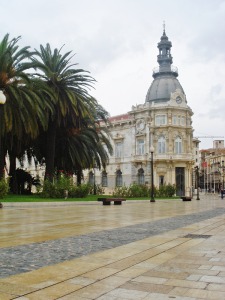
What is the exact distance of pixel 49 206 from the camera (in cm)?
2456

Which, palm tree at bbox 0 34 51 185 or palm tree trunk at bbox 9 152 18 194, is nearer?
palm tree at bbox 0 34 51 185

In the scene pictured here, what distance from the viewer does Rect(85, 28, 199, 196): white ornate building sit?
2416 inches

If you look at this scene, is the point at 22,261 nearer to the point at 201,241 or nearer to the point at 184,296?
the point at 184,296

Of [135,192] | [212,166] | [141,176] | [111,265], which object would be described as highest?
[212,166]

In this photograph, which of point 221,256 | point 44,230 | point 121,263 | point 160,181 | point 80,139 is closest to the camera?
point 121,263

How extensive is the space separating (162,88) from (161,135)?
25.5 feet

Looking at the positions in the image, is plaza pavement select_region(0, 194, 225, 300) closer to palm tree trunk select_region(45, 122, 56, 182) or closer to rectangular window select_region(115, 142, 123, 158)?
palm tree trunk select_region(45, 122, 56, 182)

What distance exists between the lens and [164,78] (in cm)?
6519

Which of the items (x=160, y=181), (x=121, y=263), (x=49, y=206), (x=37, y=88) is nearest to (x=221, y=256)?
(x=121, y=263)

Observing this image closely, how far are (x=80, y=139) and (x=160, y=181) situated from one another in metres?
27.0

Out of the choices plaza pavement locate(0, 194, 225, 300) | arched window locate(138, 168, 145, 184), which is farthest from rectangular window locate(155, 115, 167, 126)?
plaza pavement locate(0, 194, 225, 300)

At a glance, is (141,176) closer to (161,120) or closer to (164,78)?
(161,120)

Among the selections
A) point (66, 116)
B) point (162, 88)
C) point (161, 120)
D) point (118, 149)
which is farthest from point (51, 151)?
point (118, 149)

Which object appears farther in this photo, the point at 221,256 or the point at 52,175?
the point at 52,175
